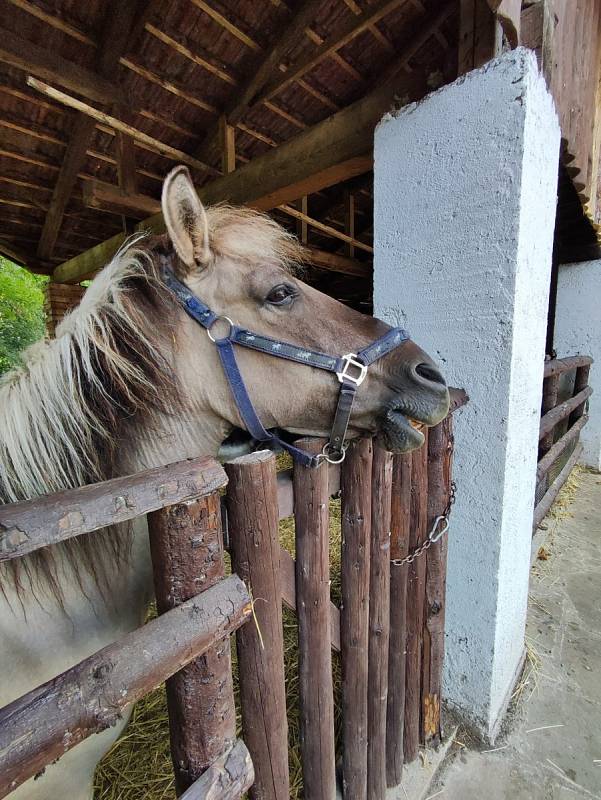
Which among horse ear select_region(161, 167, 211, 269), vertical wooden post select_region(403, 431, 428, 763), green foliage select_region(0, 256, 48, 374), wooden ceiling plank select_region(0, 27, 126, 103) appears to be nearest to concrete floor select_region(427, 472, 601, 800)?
vertical wooden post select_region(403, 431, 428, 763)

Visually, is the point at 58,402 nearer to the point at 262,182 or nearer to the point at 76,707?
the point at 76,707

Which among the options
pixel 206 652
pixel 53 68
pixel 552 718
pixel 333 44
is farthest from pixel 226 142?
pixel 552 718

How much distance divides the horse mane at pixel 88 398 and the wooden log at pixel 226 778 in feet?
1.57

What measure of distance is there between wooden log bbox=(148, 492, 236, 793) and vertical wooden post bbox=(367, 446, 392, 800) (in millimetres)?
644

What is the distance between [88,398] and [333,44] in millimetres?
3193

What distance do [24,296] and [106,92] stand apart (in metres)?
11.2

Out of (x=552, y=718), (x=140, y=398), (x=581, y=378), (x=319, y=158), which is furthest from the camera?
(x=581, y=378)

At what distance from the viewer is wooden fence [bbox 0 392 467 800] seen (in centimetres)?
57

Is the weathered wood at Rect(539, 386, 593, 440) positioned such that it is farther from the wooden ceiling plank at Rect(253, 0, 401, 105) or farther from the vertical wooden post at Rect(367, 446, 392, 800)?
the wooden ceiling plank at Rect(253, 0, 401, 105)

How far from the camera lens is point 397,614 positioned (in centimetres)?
150

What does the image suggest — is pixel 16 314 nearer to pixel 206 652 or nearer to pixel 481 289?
pixel 481 289

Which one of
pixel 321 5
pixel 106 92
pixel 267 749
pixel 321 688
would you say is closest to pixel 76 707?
pixel 267 749

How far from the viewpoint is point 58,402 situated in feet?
3.19

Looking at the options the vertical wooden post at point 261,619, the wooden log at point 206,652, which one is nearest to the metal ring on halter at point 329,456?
the vertical wooden post at point 261,619
